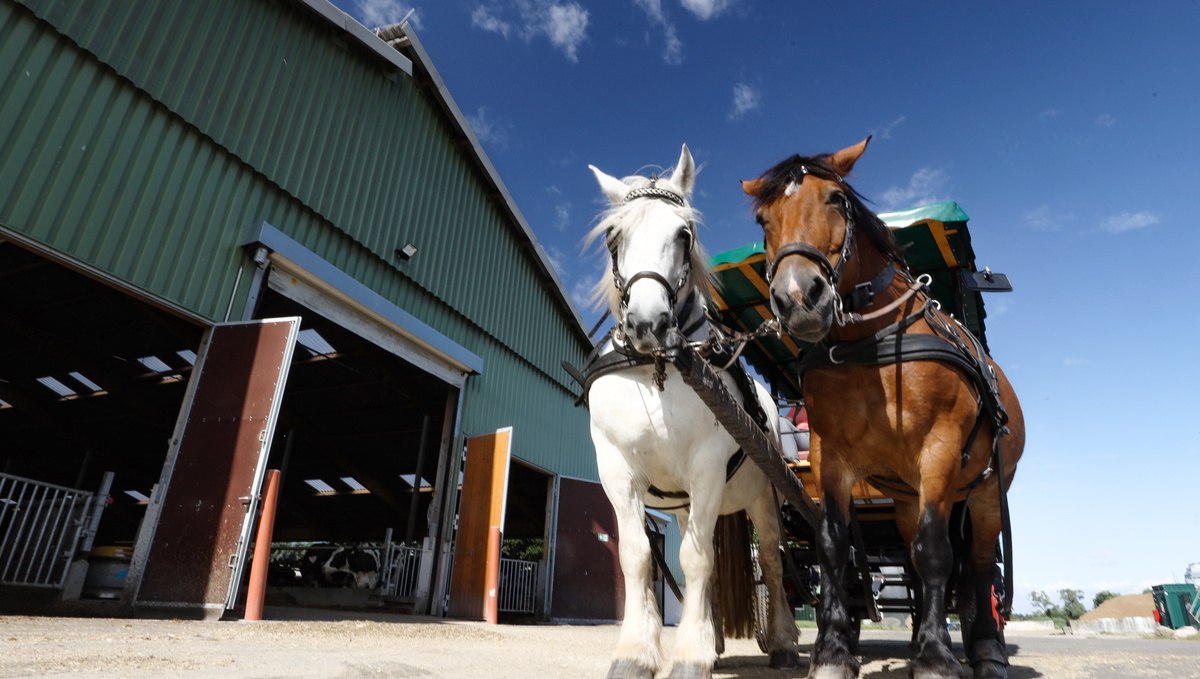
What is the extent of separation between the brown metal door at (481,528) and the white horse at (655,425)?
666 centimetres

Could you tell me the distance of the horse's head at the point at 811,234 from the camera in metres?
2.30

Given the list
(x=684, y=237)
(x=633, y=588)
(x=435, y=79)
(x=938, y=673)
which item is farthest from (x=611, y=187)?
(x=435, y=79)

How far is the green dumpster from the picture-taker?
16688mm

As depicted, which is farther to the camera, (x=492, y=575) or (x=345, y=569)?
(x=345, y=569)

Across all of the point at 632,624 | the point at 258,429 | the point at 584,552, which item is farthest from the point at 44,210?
the point at 584,552

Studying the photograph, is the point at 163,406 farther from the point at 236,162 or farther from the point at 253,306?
the point at 236,162

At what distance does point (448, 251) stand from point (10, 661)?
29.1 feet

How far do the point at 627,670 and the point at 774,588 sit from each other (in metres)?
1.94

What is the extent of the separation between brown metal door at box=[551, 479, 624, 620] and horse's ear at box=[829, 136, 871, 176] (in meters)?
9.86

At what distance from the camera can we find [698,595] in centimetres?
267

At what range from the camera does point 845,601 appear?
2625 millimetres

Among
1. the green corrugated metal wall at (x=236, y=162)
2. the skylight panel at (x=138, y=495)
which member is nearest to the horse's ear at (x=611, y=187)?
the green corrugated metal wall at (x=236, y=162)

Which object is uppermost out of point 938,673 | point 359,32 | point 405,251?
point 359,32

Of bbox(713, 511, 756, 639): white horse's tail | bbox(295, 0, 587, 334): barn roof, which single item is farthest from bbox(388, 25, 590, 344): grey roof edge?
bbox(713, 511, 756, 639): white horse's tail
